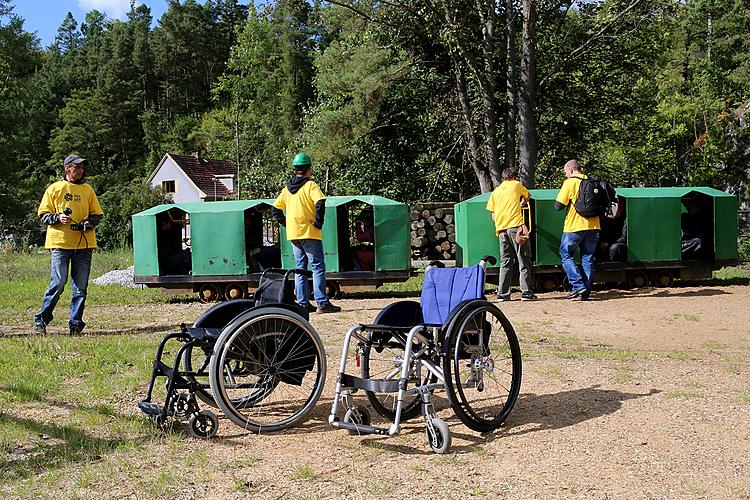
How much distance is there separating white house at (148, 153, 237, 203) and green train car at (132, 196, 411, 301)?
48.5 m

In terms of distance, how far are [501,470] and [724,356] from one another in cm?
429

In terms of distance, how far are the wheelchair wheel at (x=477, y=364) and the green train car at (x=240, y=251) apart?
7.01 m

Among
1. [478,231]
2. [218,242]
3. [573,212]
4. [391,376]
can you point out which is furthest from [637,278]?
[391,376]

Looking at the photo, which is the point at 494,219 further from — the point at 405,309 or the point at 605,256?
the point at 405,309

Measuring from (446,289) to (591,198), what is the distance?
678cm

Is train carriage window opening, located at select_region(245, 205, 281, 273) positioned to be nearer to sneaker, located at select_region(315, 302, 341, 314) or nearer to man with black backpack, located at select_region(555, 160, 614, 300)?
sneaker, located at select_region(315, 302, 341, 314)

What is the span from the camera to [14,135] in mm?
41062

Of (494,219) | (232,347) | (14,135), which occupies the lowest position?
(232,347)

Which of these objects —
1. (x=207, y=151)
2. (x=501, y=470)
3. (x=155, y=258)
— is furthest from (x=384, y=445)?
(x=207, y=151)

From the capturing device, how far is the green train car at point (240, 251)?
12977 mm

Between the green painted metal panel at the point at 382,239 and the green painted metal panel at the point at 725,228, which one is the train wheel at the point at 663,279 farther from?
the green painted metal panel at the point at 382,239

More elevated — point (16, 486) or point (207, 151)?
point (207, 151)

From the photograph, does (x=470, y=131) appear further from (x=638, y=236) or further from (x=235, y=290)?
(x=235, y=290)

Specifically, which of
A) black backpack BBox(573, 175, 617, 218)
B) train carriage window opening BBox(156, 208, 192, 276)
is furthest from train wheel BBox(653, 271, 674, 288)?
train carriage window opening BBox(156, 208, 192, 276)
